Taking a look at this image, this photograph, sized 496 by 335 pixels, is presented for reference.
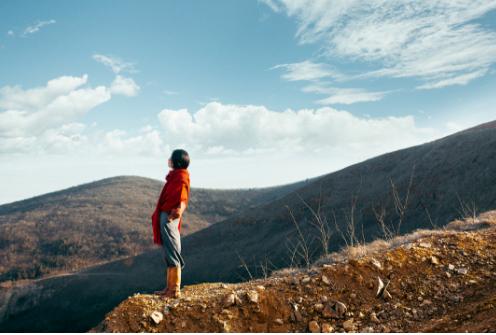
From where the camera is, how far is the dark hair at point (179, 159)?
19.6ft

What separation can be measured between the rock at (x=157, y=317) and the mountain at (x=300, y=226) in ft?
62.5

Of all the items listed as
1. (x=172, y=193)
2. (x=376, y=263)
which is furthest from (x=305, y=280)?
(x=172, y=193)

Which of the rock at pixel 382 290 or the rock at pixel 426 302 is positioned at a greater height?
the rock at pixel 382 290

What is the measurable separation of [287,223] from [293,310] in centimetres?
3586

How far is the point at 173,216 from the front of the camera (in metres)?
5.79

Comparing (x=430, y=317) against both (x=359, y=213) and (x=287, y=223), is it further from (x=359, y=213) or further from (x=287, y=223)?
(x=287, y=223)

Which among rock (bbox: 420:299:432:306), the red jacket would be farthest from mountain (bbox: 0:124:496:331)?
rock (bbox: 420:299:432:306)

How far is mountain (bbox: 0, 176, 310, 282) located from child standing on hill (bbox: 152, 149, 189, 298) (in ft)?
174

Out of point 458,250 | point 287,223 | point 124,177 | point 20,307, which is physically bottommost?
point 20,307

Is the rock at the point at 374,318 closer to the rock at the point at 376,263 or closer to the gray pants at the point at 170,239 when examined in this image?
the rock at the point at 376,263

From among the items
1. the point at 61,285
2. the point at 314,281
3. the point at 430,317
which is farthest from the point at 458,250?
the point at 61,285

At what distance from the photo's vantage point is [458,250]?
6043mm

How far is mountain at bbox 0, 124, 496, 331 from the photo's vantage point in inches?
1069

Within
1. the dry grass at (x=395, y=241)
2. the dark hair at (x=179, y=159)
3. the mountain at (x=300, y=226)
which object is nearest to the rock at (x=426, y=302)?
the dry grass at (x=395, y=241)
